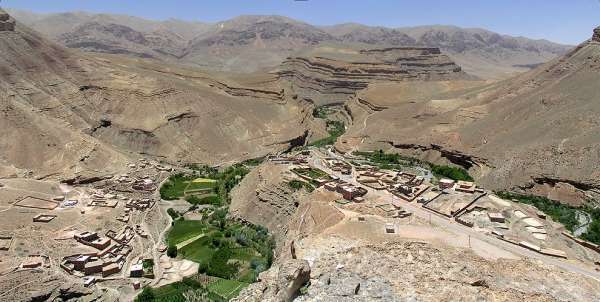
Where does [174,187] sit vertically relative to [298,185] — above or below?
below

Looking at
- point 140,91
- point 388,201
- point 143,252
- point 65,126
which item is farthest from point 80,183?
point 388,201

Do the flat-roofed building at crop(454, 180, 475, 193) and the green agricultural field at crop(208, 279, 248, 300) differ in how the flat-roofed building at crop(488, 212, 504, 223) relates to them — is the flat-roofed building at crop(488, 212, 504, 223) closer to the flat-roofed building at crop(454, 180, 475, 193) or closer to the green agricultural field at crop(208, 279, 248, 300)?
the flat-roofed building at crop(454, 180, 475, 193)

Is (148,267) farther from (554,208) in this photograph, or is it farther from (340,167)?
(554,208)

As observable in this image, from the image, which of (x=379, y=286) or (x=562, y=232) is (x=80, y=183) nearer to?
(x=379, y=286)

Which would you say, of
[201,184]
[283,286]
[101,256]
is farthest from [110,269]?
[201,184]

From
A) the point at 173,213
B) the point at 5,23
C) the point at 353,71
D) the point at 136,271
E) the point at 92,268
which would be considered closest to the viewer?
the point at 92,268

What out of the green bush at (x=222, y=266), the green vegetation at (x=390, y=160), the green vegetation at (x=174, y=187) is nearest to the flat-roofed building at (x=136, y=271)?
the green bush at (x=222, y=266)

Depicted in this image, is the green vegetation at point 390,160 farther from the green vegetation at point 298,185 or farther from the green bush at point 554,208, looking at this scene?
the green vegetation at point 298,185
